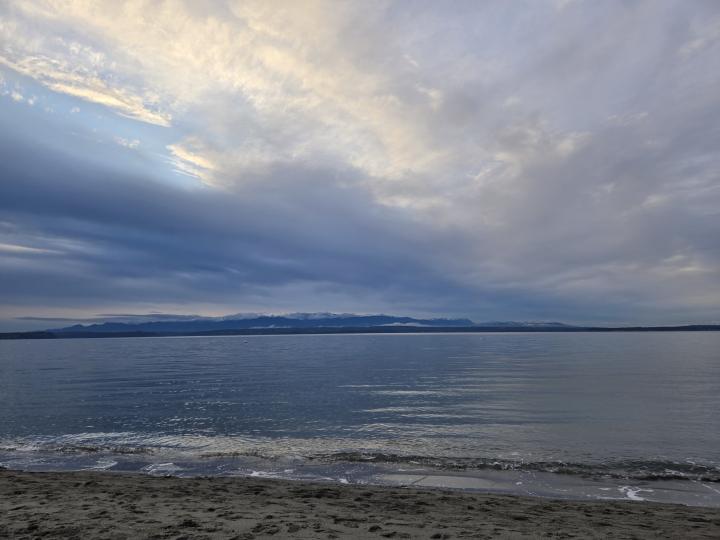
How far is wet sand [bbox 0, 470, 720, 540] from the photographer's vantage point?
415 inches

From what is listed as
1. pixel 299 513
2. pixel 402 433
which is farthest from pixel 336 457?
pixel 299 513

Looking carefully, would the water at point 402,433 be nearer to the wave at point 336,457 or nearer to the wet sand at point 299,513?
the wave at point 336,457

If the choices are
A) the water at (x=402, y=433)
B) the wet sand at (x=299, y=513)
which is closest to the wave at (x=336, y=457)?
the water at (x=402, y=433)

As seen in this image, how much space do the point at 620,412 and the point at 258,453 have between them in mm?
27464

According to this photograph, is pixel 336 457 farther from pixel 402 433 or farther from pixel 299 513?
pixel 299 513

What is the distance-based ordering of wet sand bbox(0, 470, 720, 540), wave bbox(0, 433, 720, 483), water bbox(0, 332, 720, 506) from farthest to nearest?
wave bbox(0, 433, 720, 483), water bbox(0, 332, 720, 506), wet sand bbox(0, 470, 720, 540)

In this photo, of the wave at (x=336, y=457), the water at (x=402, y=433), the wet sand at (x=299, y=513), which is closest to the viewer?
the wet sand at (x=299, y=513)

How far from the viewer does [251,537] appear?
9.94m

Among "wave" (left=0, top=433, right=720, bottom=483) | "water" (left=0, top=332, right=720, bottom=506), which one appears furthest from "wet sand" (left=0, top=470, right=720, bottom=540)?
"wave" (left=0, top=433, right=720, bottom=483)

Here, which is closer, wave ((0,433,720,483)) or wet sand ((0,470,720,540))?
wet sand ((0,470,720,540))

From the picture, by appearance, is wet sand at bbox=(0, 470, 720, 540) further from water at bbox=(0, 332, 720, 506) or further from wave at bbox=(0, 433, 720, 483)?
wave at bbox=(0, 433, 720, 483)

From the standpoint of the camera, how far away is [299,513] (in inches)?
480

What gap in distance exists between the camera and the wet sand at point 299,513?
10.5m

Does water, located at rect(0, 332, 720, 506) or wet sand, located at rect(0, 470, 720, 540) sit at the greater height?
wet sand, located at rect(0, 470, 720, 540)
